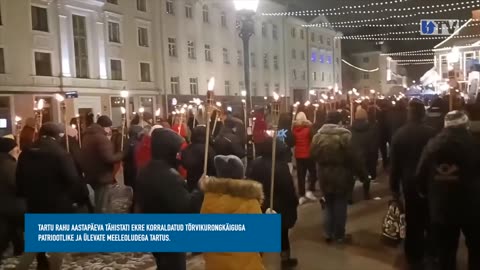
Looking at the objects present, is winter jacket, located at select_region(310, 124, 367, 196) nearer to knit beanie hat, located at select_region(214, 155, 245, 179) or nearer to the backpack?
the backpack

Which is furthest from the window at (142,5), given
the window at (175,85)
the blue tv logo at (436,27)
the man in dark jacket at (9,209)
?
the man in dark jacket at (9,209)

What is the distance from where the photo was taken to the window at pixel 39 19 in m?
25.9

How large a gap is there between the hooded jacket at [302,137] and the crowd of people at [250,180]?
73.8 inches

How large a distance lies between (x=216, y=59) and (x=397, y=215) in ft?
106

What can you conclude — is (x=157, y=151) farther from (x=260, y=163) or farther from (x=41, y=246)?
(x=260, y=163)

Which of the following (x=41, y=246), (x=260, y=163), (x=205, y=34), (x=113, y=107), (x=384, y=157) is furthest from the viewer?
(x=205, y=34)

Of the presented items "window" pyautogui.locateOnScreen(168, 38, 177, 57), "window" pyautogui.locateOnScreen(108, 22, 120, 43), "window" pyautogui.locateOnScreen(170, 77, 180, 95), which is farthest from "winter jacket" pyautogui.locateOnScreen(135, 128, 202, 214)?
"window" pyautogui.locateOnScreen(168, 38, 177, 57)

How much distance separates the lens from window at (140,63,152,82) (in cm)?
3291

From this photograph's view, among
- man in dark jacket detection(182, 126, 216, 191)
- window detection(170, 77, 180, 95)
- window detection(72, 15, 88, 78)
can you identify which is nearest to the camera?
man in dark jacket detection(182, 126, 216, 191)

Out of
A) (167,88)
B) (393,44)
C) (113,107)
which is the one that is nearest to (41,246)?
(113,107)

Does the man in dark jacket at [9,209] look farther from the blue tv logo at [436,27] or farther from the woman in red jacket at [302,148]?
the blue tv logo at [436,27]

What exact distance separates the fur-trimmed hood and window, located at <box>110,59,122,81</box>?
2775 cm

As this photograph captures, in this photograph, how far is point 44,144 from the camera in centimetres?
558

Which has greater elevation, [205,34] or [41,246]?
[205,34]
